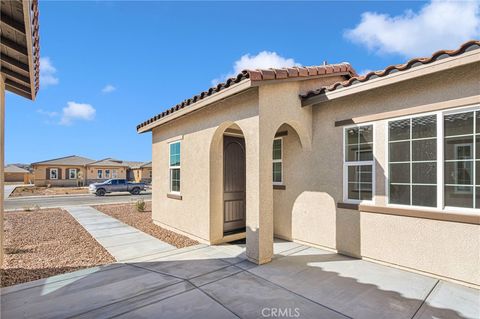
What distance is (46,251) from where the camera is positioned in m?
6.40

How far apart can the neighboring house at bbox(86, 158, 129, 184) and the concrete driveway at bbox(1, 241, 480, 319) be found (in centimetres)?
3941

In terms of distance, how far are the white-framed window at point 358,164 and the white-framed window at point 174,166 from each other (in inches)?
217

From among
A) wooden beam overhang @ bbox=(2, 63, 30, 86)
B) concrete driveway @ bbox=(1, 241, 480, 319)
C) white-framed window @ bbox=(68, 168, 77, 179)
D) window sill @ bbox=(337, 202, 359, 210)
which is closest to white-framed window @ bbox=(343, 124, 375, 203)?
window sill @ bbox=(337, 202, 359, 210)

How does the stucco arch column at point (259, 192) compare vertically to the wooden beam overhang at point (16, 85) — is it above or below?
below

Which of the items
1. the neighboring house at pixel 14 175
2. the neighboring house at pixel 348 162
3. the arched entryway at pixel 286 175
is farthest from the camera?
the neighboring house at pixel 14 175

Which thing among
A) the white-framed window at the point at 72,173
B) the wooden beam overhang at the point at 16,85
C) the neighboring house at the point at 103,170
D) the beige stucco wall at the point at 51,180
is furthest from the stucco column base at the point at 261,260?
the white-framed window at the point at 72,173

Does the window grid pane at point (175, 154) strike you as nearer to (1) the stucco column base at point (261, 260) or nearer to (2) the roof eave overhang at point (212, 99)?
(2) the roof eave overhang at point (212, 99)

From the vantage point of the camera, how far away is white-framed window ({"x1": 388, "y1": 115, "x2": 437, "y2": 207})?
456 cm

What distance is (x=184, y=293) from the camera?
397 centimetres

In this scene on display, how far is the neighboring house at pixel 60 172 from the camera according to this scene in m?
35.2

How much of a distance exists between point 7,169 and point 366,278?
3051 inches

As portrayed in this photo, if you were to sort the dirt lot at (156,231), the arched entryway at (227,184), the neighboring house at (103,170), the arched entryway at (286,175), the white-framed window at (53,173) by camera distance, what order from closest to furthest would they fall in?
the arched entryway at (286,175)
the arched entryway at (227,184)
the dirt lot at (156,231)
the white-framed window at (53,173)
the neighboring house at (103,170)

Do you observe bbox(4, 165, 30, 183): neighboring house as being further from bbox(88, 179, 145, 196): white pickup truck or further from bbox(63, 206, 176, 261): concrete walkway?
bbox(63, 206, 176, 261): concrete walkway

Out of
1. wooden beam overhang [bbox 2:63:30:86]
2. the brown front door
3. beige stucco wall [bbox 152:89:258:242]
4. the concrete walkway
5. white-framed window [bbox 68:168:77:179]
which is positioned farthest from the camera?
white-framed window [bbox 68:168:77:179]
